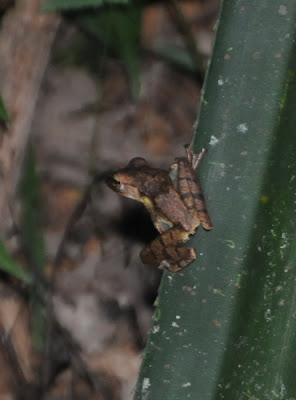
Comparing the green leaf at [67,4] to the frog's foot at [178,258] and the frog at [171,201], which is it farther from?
the frog's foot at [178,258]

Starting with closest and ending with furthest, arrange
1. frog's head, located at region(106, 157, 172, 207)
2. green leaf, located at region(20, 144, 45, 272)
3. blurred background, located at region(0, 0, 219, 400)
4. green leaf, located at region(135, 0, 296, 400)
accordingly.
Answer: green leaf, located at region(135, 0, 296, 400) < frog's head, located at region(106, 157, 172, 207) < blurred background, located at region(0, 0, 219, 400) < green leaf, located at region(20, 144, 45, 272)

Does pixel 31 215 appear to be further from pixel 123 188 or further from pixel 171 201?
pixel 171 201

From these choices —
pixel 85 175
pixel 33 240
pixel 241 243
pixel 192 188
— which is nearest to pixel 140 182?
pixel 192 188

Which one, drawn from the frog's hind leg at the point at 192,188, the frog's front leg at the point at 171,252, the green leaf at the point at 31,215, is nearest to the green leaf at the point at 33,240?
the green leaf at the point at 31,215

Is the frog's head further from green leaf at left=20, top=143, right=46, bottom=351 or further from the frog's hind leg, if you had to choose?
green leaf at left=20, top=143, right=46, bottom=351

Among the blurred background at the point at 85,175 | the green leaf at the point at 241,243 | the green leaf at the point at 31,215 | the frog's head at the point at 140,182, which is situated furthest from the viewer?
the green leaf at the point at 31,215

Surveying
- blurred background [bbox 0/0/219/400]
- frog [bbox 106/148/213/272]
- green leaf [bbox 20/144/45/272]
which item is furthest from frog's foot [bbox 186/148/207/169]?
green leaf [bbox 20/144/45/272]

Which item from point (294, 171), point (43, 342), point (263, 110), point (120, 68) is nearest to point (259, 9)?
point (263, 110)
